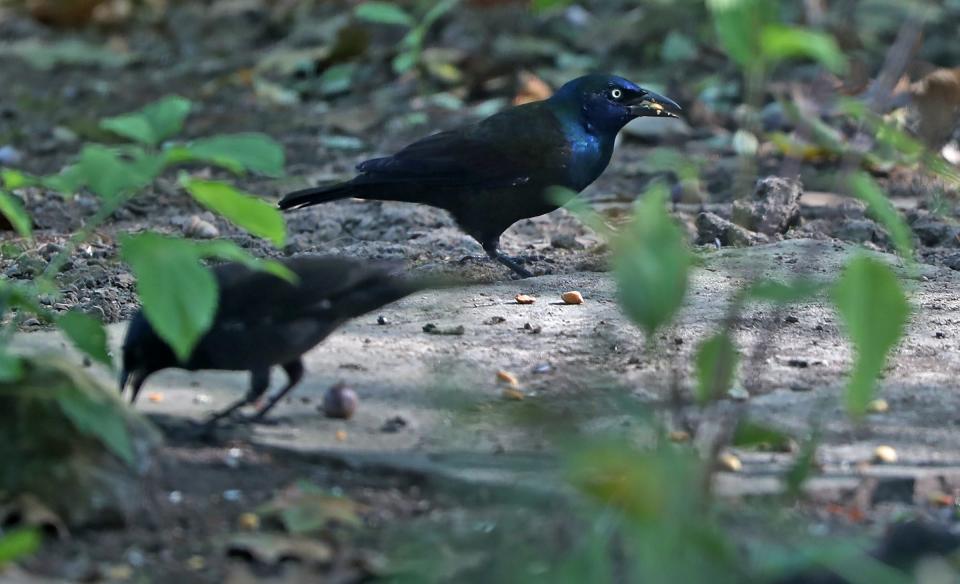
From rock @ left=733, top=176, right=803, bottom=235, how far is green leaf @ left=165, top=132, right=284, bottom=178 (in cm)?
296

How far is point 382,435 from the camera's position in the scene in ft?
11.8

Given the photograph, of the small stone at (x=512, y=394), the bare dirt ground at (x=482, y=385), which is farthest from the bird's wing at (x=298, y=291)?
the small stone at (x=512, y=394)

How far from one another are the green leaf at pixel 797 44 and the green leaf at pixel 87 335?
156cm

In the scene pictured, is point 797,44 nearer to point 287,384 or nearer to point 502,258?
point 287,384

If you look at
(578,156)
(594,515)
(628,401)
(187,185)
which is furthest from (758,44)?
(578,156)

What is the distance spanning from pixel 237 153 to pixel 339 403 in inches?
33.9

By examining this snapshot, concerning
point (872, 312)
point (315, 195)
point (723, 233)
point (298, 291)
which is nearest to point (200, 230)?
point (315, 195)

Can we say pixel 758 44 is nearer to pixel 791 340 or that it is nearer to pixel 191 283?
pixel 191 283

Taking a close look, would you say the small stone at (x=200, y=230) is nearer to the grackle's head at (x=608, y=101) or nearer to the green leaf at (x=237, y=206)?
the grackle's head at (x=608, y=101)

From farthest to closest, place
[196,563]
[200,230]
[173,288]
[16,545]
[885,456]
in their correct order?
[200,230]
[885,456]
[196,563]
[173,288]
[16,545]

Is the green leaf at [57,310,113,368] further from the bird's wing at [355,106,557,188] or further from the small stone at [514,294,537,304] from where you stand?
the bird's wing at [355,106,557,188]

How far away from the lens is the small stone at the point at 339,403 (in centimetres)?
365

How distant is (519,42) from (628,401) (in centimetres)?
639

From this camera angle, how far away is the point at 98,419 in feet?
9.65
